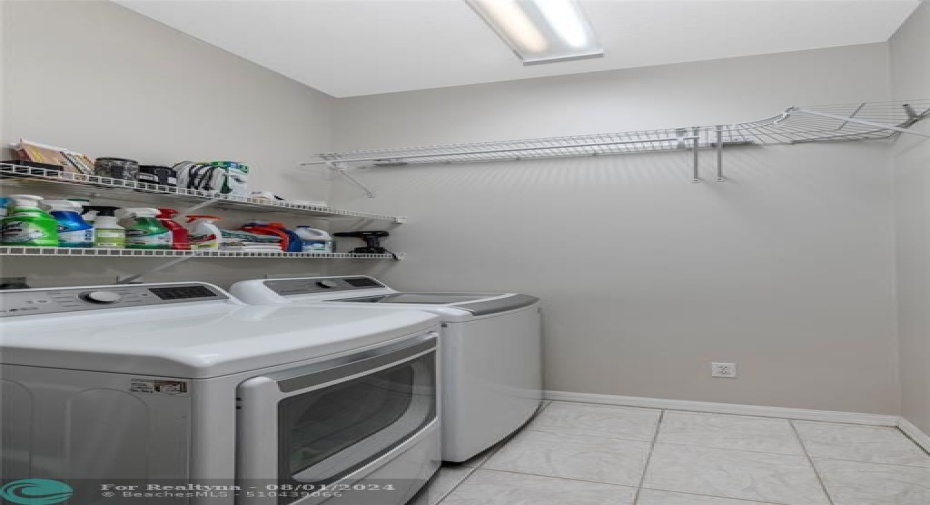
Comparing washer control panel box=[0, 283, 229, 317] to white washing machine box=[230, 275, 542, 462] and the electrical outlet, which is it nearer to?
white washing machine box=[230, 275, 542, 462]

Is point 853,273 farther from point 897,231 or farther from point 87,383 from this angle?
point 87,383

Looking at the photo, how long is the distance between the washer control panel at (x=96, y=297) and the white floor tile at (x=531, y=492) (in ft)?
3.91

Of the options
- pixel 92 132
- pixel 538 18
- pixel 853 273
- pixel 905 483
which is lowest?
pixel 905 483

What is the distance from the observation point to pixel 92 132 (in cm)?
216

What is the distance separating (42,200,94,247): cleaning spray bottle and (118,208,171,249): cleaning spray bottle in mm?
196

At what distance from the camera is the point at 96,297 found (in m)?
1.76

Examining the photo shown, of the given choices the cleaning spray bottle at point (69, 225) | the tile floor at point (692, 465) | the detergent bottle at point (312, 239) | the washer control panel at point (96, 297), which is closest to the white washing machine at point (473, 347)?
the tile floor at point (692, 465)

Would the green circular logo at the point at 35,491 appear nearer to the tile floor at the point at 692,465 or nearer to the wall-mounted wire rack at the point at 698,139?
the tile floor at the point at 692,465

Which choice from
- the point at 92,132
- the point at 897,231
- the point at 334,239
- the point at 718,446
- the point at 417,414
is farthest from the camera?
the point at 334,239

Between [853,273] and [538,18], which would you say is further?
[853,273]

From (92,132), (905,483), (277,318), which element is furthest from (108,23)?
(905,483)

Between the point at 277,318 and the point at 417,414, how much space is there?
563mm

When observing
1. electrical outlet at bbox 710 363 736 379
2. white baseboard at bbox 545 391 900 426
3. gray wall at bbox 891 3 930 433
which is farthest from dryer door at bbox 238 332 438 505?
gray wall at bbox 891 3 930 433

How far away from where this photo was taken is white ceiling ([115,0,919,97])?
233 cm
